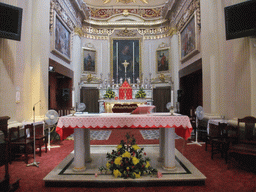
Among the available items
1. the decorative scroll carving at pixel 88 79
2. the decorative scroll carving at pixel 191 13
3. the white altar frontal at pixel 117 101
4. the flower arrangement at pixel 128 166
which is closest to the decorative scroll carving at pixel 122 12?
the decorative scroll carving at pixel 191 13

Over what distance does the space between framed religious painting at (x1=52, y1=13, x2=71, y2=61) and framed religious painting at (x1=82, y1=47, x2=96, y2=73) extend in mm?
2553

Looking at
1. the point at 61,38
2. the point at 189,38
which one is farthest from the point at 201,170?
the point at 61,38

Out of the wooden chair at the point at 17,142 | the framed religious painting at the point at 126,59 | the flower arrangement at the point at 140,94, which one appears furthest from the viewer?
the framed religious painting at the point at 126,59

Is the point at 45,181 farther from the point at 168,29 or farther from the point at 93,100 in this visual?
the point at 168,29

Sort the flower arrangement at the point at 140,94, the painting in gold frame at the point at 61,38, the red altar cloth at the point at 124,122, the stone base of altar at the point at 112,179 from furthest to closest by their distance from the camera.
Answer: the flower arrangement at the point at 140,94 < the painting in gold frame at the point at 61,38 < the red altar cloth at the point at 124,122 < the stone base of altar at the point at 112,179

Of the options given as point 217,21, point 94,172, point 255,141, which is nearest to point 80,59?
point 217,21

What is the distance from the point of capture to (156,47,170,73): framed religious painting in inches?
518

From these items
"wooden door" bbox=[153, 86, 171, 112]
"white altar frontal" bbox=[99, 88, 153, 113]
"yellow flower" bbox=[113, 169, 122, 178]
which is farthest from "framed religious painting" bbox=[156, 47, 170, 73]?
"yellow flower" bbox=[113, 169, 122, 178]

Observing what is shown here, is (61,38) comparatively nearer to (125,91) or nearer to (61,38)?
(61,38)

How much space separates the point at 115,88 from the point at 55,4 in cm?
638

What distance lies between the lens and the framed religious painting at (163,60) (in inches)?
518

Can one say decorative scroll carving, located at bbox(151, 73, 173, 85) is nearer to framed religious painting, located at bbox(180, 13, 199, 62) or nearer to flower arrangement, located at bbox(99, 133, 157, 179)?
framed religious painting, located at bbox(180, 13, 199, 62)

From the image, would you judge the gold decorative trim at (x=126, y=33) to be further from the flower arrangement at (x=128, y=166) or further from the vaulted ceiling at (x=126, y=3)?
the flower arrangement at (x=128, y=166)

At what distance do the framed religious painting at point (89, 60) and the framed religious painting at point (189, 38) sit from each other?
20.5 feet
